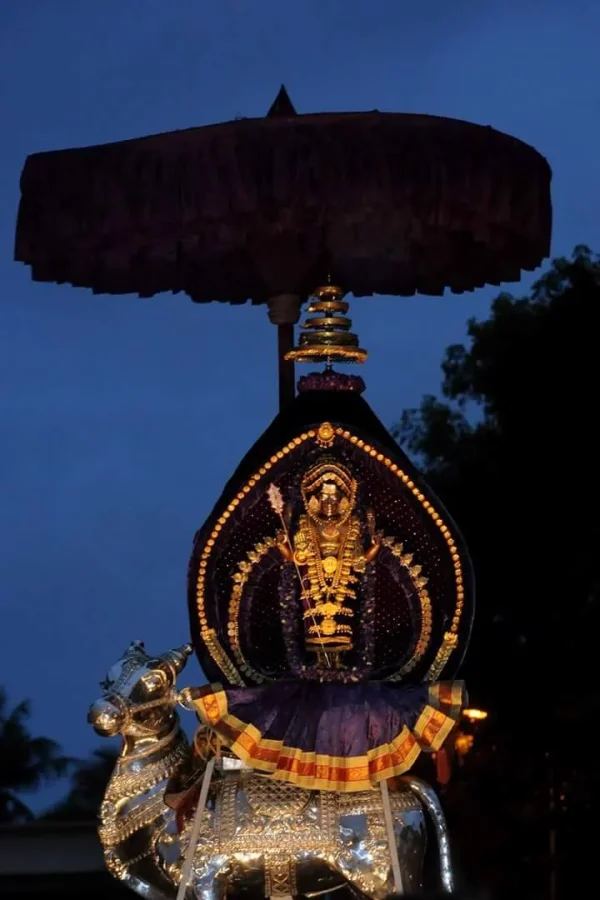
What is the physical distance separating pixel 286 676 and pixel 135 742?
0.82 metres

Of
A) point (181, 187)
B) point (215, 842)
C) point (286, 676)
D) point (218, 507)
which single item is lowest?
point (215, 842)

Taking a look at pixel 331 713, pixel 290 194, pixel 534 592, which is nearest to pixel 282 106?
pixel 290 194

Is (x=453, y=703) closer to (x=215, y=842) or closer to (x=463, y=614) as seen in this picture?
(x=463, y=614)

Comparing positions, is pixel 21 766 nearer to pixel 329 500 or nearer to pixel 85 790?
pixel 85 790

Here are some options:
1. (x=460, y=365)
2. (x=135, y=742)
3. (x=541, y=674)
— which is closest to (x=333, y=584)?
(x=135, y=742)

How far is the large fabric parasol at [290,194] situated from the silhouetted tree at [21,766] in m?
9.64

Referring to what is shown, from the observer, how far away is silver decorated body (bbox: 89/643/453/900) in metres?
9.54

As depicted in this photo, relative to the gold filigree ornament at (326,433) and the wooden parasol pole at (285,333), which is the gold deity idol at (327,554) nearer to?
the gold filigree ornament at (326,433)

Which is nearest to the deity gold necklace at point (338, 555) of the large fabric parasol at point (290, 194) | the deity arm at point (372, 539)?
the deity arm at point (372, 539)

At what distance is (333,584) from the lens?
1027cm

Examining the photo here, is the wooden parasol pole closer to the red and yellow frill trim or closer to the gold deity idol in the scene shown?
the gold deity idol

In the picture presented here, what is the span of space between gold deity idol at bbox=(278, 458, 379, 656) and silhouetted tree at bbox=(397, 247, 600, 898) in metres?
6.79

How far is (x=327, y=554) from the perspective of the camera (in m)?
10.3

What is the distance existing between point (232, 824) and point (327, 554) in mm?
1403
